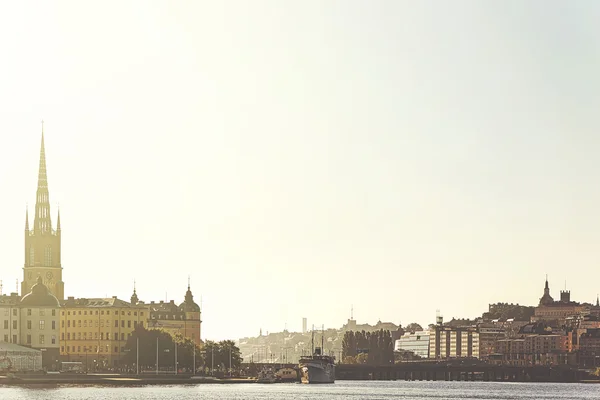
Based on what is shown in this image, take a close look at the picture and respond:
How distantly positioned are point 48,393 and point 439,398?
50987mm

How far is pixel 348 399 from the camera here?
17600cm

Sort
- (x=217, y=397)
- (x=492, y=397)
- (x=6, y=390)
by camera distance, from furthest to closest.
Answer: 1. (x=492, y=397)
2. (x=6, y=390)
3. (x=217, y=397)

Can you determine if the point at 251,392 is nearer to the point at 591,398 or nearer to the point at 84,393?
the point at 84,393

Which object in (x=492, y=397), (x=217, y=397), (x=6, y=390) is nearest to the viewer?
(x=217, y=397)

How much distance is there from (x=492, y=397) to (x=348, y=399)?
28557 mm

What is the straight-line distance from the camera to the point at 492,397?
196500 mm

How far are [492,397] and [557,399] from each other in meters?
8.99

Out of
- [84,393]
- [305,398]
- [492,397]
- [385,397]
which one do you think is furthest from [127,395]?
[492,397]

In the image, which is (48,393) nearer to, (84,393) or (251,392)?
(84,393)

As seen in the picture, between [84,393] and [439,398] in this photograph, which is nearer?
[84,393]

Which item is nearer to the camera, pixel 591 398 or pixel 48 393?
pixel 48 393

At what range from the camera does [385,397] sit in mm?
189125

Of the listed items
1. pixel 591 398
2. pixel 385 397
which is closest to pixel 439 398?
pixel 385 397

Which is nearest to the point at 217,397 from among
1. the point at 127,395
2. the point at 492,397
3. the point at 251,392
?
the point at 127,395
